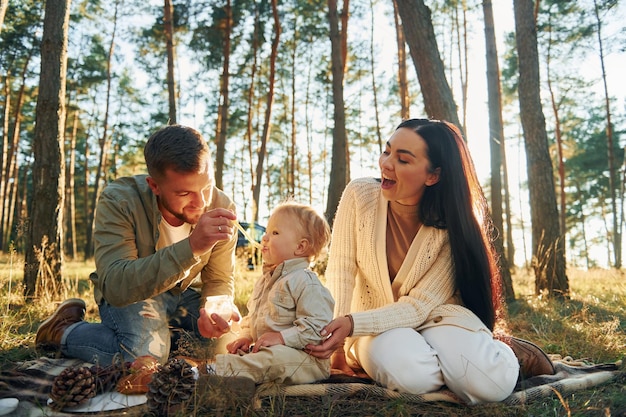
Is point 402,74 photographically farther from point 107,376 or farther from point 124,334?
point 107,376

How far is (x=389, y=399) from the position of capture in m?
2.50

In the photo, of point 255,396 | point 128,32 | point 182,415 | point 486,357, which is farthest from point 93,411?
point 128,32

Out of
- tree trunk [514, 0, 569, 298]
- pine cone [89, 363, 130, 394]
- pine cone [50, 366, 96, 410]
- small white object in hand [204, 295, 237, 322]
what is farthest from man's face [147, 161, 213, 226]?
tree trunk [514, 0, 569, 298]

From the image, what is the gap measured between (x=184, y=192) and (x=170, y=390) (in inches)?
42.8

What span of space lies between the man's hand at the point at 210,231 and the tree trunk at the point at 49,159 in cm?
332

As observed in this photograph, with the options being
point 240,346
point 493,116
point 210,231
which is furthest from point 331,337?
point 493,116

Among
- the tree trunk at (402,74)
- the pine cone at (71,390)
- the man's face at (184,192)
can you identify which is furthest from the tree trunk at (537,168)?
the tree trunk at (402,74)

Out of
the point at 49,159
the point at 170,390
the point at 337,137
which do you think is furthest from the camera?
the point at 337,137

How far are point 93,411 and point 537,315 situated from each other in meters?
4.38

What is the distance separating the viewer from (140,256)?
299 cm

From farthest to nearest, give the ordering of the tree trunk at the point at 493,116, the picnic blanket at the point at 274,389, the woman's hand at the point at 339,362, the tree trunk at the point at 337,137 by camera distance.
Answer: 1. the tree trunk at the point at 337,137
2. the tree trunk at the point at 493,116
3. the woman's hand at the point at 339,362
4. the picnic blanket at the point at 274,389

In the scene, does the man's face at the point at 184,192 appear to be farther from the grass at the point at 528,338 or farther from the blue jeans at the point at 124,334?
the grass at the point at 528,338

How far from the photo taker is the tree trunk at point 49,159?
515 cm

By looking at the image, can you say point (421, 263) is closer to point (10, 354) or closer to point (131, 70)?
point (10, 354)
